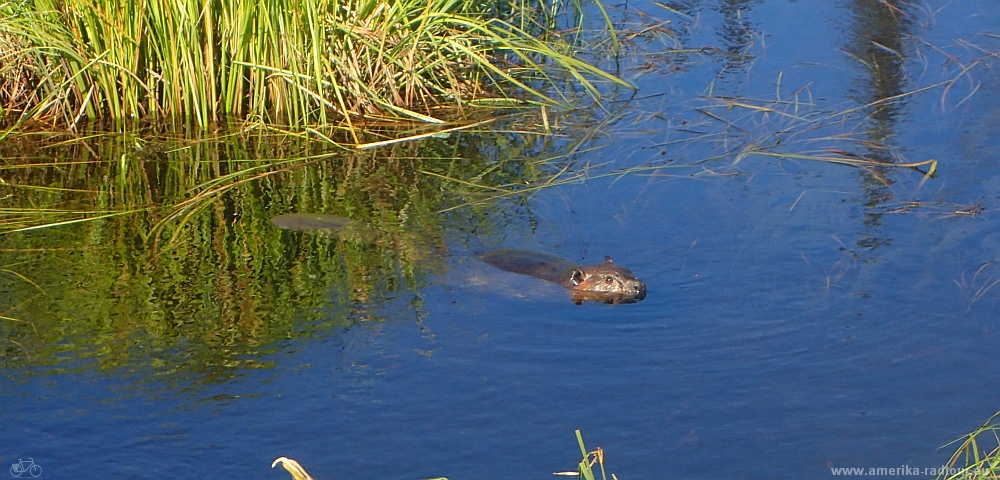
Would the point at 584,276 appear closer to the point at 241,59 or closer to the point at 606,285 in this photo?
the point at 606,285

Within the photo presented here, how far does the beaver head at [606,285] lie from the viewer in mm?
4344

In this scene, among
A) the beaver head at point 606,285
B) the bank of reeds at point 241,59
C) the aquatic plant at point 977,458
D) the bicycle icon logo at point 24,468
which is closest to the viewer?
the aquatic plant at point 977,458

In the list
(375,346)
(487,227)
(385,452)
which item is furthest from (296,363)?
(487,227)

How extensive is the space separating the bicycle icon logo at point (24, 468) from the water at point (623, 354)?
2cm

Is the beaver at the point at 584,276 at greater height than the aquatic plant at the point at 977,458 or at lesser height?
greater

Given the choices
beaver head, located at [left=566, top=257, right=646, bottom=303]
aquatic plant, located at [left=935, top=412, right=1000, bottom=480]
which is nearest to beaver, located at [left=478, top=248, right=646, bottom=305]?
beaver head, located at [left=566, top=257, right=646, bottom=303]

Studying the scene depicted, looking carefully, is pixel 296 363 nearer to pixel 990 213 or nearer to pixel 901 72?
pixel 990 213

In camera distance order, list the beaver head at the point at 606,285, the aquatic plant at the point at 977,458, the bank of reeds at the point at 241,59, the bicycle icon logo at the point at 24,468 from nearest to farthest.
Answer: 1. the aquatic plant at the point at 977,458
2. the bicycle icon logo at the point at 24,468
3. the beaver head at the point at 606,285
4. the bank of reeds at the point at 241,59

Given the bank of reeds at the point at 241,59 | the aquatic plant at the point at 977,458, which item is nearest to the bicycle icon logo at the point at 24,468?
the aquatic plant at the point at 977,458

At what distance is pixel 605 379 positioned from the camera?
12.3ft

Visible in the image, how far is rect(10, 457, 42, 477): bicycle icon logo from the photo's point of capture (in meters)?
3.26

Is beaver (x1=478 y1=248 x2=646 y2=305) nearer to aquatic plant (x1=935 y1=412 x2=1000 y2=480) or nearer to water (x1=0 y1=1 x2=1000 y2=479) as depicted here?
water (x1=0 y1=1 x2=1000 y2=479)

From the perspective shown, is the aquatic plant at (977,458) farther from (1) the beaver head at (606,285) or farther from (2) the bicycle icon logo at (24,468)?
(2) the bicycle icon logo at (24,468)

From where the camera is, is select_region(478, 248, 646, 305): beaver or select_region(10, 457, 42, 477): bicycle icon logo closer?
select_region(10, 457, 42, 477): bicycle icon logo
